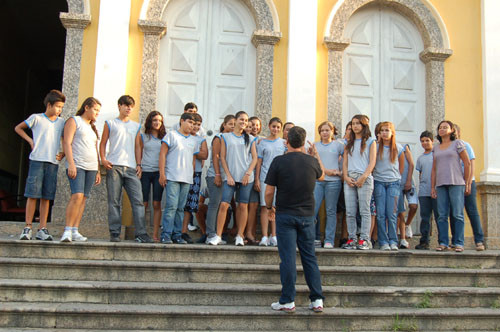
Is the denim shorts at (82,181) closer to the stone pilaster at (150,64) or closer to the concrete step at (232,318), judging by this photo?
the concrete step at (232,318)

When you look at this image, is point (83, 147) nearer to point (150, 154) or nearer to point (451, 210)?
point (150, 154)

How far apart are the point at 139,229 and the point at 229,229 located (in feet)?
4.95

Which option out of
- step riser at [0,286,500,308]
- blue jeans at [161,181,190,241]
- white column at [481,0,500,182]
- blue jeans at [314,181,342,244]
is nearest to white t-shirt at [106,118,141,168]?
blue jeans at [161,181,190,241]

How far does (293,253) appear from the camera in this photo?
14.7ft

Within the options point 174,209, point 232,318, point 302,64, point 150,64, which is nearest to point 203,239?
point 174,209

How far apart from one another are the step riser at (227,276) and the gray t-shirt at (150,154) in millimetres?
1739

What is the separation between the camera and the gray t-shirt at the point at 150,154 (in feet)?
20.9

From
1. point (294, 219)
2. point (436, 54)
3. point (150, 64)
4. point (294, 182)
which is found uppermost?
point (436, 54)

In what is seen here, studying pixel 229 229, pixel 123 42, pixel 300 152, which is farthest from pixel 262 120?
pixel 300 152

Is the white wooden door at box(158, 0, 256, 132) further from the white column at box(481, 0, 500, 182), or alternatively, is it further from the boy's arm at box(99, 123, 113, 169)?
the white column at box(481, 0, 500, 182)

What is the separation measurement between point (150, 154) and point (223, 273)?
6.83ft

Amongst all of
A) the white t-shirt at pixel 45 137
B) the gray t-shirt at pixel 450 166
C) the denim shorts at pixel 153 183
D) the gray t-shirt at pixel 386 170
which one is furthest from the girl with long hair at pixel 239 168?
the gray t-shirt at pixel 450 166

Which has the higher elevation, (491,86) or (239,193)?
(491,86)

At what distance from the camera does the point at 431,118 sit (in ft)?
26.6
